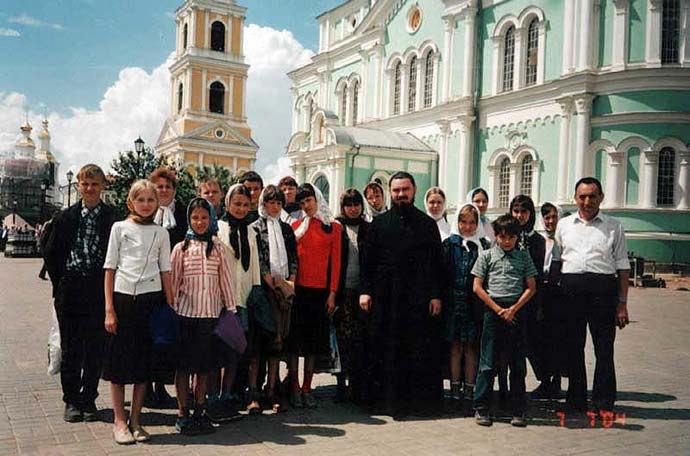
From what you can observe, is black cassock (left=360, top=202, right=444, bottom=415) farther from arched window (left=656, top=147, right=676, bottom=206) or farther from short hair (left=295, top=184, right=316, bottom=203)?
arched window (left=656, top=147, right=676, bottom=206)

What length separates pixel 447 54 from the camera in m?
31.4

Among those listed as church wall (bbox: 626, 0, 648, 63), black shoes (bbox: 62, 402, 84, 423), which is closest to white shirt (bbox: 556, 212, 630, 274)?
black shoes (bbox: 62, 402, 84, 423)

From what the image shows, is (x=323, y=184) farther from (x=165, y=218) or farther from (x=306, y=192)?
(x=165, y=218)

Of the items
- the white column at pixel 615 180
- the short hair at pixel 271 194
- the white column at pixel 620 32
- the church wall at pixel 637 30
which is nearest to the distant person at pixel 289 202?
the short hair at pixel 271 194

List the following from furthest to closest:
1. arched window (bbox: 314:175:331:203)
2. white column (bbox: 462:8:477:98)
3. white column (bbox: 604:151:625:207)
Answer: arched window (bbox: 314:175:331:203) < white column (bbox: 462:8:477:98) < white column (bbox: 604:151:625:207)

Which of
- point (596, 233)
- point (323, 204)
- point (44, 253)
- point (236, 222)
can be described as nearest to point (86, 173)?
point (44, 253)

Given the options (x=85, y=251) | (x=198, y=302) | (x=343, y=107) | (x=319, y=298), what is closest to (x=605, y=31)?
(x=343, y=107)

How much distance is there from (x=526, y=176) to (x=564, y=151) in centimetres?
258

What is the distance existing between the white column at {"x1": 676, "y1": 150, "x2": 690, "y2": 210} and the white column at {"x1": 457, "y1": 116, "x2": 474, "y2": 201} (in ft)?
30.7

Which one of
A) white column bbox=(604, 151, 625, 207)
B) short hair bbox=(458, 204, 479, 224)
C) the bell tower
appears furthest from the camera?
the bell tower

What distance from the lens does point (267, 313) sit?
613 cm

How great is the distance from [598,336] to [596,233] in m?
1.05

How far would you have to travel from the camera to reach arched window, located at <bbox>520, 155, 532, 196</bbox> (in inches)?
1096

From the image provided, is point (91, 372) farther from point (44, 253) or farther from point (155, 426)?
point (44, 253)
